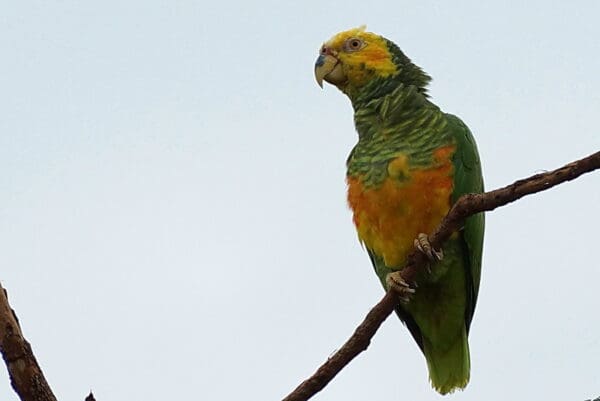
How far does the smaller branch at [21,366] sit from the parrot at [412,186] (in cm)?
179

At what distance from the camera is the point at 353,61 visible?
5.83 meters

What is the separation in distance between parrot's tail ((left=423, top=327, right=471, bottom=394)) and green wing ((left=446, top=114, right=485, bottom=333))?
451 millimetres

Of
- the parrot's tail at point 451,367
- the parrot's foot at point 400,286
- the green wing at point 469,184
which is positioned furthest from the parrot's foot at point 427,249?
the parrot's tail at point 451,367

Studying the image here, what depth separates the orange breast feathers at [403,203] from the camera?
488cm

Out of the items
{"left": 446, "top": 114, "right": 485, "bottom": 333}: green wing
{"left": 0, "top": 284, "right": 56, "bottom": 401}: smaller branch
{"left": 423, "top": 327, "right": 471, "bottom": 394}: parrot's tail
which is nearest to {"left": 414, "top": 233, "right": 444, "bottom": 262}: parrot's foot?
{"left": 446, "top": 114, "right": 485, "bottom": 333}: green wing

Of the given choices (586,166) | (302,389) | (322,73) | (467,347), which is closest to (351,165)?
(322,73)

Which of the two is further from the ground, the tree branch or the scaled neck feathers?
the scaled neck feathers

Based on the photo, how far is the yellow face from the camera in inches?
228

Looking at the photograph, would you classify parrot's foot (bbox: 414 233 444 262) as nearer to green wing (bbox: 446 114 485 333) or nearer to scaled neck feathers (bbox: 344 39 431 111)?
green wing (bbox: 446 114 485 333)

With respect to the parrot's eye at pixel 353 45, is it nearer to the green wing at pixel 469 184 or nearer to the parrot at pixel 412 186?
the parrot at pixel 412 186

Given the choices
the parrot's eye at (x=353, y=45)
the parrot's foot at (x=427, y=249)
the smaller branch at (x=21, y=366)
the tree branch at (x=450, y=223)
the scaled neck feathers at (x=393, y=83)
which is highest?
the parrot's eye at (x=353, y=45)

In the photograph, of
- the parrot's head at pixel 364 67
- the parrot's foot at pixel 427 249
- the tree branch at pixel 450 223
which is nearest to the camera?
the tree branch at pixel 450 223

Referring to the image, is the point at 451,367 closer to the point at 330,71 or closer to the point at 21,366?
the point at 330,71

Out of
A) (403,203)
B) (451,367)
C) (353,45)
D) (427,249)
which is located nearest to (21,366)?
(427,249)
